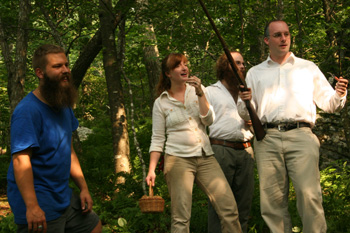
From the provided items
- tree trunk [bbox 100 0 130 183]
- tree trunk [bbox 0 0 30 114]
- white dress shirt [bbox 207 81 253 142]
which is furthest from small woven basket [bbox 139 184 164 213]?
tree trunk [bbox 0 0 30 114]

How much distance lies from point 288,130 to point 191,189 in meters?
1.18

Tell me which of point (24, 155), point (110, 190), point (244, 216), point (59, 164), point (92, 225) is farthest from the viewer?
point (110, 190)

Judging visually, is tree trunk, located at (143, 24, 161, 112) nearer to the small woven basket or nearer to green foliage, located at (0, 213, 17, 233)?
green foliage, located at (0, 213, 17, 233)

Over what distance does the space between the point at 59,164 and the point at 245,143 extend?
2.60 meters

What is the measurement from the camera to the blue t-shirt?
111 inches

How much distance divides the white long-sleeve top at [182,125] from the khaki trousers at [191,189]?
11 cm

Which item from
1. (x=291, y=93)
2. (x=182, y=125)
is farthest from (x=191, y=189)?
(x=291, y=93)

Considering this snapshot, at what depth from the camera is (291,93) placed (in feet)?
14.0

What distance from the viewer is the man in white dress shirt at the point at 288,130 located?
405cm

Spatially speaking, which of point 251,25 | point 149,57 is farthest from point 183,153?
point 251,25

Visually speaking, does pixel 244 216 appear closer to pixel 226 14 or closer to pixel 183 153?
pixel 183 153

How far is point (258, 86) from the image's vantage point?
450cm

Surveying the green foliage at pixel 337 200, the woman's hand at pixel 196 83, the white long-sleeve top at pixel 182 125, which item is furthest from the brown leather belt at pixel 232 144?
the green foliage at pixel 337 200

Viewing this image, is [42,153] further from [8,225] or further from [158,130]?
[8,225]
